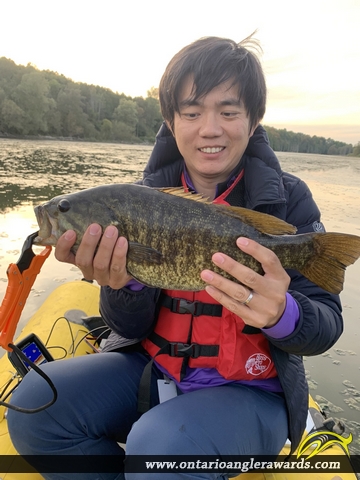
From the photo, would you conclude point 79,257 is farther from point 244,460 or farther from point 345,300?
point 345,300

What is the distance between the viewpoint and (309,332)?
2.11 metres

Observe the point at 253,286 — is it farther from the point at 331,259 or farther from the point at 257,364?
the point at 257,364

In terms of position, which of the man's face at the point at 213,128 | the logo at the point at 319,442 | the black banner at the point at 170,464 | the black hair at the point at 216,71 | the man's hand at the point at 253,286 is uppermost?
the black hair at the point at 216,71

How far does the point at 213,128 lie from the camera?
245cm

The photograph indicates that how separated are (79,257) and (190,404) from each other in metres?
1.10

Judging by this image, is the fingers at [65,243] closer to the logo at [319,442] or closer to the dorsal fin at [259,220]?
the dorsal fin at [259,220]

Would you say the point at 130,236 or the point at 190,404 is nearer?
the point at 190,404

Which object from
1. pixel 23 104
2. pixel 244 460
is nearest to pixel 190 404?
pixel 244 460

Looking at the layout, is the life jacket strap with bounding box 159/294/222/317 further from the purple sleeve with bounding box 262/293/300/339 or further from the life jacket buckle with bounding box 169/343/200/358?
the purple sleeve with bounding box 262/293/300/339

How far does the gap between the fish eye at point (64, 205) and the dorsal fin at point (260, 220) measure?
925 mm

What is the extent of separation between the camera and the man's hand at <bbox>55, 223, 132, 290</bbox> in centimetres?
215

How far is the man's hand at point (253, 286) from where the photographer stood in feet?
6.29

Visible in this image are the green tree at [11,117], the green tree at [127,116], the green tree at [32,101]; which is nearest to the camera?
the green tree at [11,117]

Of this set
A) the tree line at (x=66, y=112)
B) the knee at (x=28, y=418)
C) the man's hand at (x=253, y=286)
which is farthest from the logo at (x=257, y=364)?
the tree line at (x=66, y=112)
